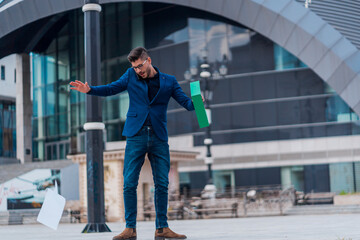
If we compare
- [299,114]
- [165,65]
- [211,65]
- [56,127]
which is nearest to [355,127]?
[299,114]

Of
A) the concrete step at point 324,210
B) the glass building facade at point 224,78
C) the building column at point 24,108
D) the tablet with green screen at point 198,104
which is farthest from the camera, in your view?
the building column at point 24,108

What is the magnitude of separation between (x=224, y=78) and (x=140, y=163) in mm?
28175

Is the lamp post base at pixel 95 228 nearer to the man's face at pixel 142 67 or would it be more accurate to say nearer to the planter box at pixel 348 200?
the man's face at pixel 142 67

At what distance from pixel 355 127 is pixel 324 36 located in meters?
5.87

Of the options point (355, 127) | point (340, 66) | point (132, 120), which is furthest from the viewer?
point (355, 127)

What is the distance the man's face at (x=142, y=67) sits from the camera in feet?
19.4

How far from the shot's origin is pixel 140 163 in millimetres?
6074

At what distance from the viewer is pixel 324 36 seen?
2834cm

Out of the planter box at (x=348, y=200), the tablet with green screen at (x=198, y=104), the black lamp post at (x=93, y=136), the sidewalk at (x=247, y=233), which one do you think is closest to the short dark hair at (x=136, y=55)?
the tablet with green screen at (x=198, y=104)

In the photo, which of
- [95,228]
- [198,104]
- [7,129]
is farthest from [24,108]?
[198,104]

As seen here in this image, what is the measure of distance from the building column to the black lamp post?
34254 mm

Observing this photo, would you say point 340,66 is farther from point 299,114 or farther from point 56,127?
point 56,127

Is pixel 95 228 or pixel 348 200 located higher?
pixel 95 228

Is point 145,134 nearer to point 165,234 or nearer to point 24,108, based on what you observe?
point 165,234
